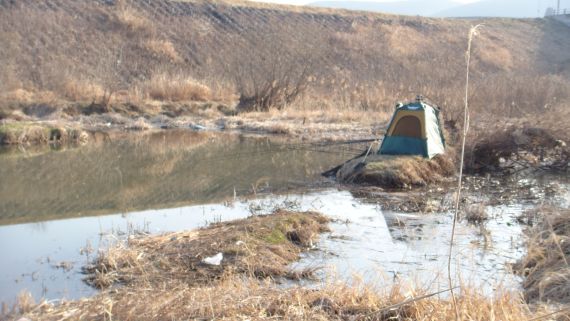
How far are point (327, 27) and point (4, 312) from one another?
4609cm

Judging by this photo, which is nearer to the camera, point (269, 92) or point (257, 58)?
point (269, 92)

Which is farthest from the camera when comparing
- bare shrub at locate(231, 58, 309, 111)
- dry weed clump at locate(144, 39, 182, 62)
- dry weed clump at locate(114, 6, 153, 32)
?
dry weed clump at locate(114, 6, 153, 32)

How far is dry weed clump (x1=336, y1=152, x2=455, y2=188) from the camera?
13.2 metres

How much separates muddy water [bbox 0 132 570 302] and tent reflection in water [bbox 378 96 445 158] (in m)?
1.75

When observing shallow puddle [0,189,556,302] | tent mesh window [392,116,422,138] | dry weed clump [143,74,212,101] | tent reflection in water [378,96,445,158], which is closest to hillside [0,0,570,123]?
dry weed clump [143,74,212,101]

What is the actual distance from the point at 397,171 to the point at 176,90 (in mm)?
16317

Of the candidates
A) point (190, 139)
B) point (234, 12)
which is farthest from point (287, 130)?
point (234, 12)

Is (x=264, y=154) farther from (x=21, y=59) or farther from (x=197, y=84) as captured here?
(x=21, y=59)

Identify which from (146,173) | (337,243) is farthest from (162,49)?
(337,243)

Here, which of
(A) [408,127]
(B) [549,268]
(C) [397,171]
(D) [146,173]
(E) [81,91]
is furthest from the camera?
(E) [81,91]

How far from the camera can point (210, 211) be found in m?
11.1

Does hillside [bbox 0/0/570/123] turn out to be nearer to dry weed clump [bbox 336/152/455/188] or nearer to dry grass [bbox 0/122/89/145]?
dry grass [bbox 0/122/89/145]

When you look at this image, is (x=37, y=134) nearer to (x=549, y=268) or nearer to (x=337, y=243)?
(x=337, y=243)

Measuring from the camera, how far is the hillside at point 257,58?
2584 cm
